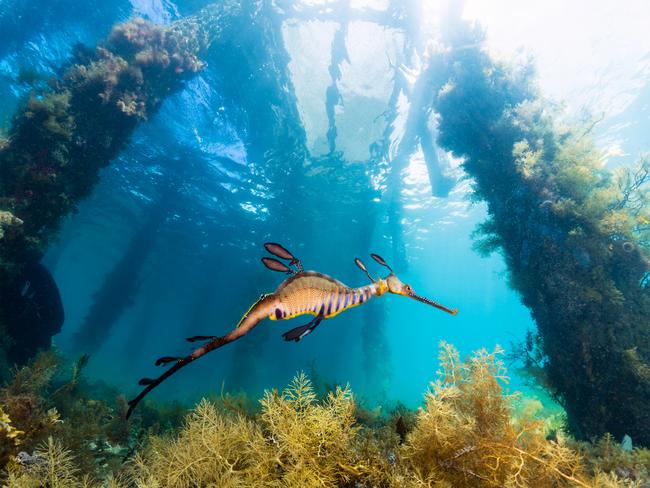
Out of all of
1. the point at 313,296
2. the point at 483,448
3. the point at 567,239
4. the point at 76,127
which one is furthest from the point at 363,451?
the point at 76,127

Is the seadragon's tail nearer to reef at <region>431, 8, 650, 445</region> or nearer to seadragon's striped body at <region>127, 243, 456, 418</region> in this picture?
seadragon's striped body at <region>127, 243, 456, 418</region>

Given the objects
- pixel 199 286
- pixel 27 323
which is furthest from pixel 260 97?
pixel 199 286

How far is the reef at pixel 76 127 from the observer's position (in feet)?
25.7

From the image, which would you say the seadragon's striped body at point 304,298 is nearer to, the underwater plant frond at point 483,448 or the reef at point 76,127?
the underwater plant frond at point 483,448

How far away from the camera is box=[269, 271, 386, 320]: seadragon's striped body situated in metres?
1.23

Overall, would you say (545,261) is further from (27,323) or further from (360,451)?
(27,323)

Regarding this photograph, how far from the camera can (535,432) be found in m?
2.75

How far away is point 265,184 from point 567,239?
18.3 metres

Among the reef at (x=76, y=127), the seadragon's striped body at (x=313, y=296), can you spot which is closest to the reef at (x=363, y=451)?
the seadragon's striped body at (x=313, y=296)

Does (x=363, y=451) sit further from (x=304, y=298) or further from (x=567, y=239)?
(x=567, y=239)

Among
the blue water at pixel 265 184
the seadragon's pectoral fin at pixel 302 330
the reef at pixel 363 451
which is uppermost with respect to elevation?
the blue water at pixel 265 184

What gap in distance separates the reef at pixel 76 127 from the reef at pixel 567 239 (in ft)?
32.7

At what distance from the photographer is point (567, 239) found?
659 centimetres

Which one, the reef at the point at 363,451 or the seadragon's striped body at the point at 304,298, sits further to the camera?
the reef at the point at 363,451
